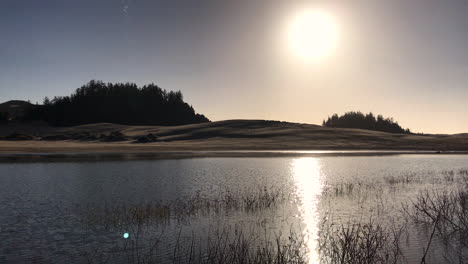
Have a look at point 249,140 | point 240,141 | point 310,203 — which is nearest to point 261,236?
point 310,203

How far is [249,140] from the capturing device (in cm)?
10812

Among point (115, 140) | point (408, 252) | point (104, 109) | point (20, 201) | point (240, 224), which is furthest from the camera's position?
point (104, 109)

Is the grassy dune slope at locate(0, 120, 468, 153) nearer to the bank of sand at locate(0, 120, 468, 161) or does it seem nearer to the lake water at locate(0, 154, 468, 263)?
the bank of sand at locate(0, 120, 468, 161)

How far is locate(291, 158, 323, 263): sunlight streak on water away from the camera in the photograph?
1523cm

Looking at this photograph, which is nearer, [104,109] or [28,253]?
[28,253]

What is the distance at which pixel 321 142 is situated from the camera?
10456 cm

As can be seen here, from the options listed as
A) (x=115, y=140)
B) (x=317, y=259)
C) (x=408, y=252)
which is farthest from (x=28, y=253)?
(x=115, y=140)

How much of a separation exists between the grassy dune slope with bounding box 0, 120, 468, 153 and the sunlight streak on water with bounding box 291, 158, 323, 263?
52.7m

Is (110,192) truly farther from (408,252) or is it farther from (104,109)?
(104,109)

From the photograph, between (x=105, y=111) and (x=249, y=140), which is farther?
(x=105, y=111)

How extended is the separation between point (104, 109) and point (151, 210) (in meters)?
187

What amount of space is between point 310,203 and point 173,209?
842cm

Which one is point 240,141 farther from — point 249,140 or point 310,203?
point 310,203

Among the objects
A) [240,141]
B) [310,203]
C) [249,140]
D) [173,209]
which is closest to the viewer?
[173,209]
